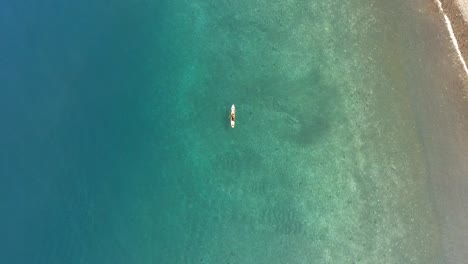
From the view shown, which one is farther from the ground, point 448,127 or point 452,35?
point 452,35

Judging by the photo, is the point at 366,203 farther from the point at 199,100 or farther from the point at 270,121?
the point at 199,100

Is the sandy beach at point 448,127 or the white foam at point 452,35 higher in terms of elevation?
the white foam at point 452,35

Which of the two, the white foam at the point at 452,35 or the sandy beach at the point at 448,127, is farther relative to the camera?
the white foam at the point at 452,35

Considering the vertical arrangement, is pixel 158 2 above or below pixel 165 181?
above

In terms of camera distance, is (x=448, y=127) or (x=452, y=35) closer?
(x=448, y=127)

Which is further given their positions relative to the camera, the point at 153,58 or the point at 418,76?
the point at 153,58

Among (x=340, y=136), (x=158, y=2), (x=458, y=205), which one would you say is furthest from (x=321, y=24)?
(x=458, y=205)

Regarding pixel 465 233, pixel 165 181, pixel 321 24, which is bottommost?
pixel 165 181

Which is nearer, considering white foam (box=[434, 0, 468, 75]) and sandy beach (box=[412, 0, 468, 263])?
sandy beach (box=[412, 0, 468, 263])

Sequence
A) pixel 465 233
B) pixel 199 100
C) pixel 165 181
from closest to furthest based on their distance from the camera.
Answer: pixel 465 233 → pixel 165 181 → pixel 199 100

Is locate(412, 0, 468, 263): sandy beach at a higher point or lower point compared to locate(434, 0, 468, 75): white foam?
lower

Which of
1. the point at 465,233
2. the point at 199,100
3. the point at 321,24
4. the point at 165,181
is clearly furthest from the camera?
the point at 321,24
